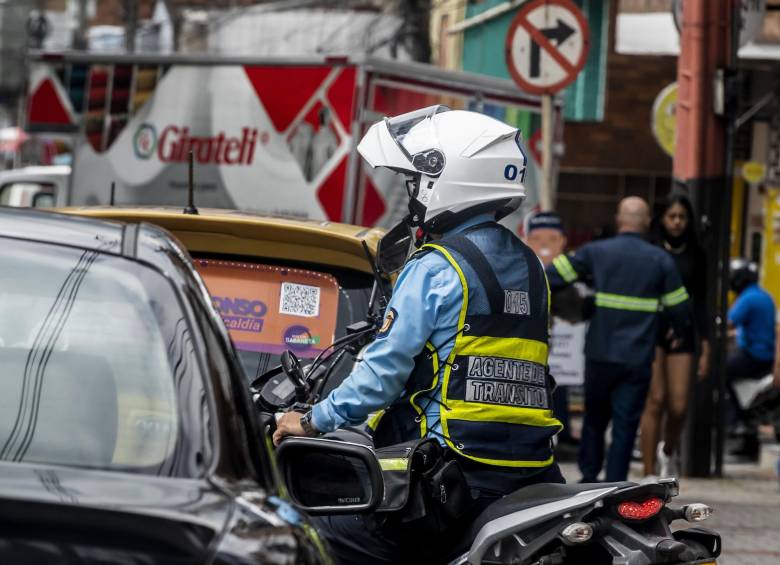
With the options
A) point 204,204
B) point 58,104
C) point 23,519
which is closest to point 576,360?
point 204,204

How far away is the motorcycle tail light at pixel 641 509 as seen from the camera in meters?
3.87

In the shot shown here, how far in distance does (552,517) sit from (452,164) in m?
1.02

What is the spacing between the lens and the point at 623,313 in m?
10.1

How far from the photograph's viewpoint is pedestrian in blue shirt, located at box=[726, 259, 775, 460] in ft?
48.2

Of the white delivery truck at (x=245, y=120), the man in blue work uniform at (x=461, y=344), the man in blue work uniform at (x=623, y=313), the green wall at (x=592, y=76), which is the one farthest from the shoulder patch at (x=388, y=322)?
the green wall at (x=592, y=76)

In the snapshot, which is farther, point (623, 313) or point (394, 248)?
point (623, 313)

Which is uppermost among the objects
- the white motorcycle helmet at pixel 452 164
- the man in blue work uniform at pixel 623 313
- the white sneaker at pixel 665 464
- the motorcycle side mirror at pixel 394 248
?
the white motorcycle helmet at pixel 452 164

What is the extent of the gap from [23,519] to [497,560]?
58.7 inches

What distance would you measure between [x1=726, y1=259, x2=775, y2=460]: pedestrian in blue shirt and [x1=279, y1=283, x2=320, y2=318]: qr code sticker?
9652 millimetres

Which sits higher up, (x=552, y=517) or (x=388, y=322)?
(x=388, y=322)

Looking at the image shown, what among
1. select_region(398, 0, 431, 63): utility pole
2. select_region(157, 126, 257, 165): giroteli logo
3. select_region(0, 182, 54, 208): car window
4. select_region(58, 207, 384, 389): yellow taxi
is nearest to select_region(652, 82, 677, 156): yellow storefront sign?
select_region(157, 126, 257, 165): giroteli logo

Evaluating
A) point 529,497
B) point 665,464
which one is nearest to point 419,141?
point 529,497

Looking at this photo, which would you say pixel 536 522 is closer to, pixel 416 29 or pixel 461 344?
pixel 461 344

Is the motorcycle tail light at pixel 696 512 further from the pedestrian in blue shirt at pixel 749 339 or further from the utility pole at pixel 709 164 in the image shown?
the pedestrian in blue shirt at pixel 749 339
